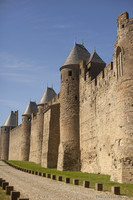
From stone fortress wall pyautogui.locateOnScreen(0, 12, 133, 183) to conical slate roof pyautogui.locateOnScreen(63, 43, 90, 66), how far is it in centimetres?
34

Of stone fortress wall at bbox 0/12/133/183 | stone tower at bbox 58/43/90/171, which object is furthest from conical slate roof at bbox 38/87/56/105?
stone tower at bbox 58/43/90/171

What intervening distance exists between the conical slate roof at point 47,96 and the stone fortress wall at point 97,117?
24.4 feet

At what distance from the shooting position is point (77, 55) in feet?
84.2

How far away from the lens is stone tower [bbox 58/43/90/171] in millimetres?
22922

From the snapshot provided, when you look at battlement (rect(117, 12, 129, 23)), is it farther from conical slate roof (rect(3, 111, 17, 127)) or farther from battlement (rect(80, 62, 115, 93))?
conical slate roof (rect(3, 111, 17, 127))

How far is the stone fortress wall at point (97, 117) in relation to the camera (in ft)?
46.9

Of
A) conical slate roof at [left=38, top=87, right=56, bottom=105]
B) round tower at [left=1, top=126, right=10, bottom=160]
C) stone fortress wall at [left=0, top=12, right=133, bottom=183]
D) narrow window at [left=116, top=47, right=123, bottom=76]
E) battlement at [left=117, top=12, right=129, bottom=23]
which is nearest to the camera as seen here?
stone fortress wall at [left=0, top=12, right=133, bottom=183]

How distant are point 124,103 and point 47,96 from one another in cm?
2358

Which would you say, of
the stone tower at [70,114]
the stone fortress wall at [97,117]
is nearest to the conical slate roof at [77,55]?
the stone tower at [70,114]

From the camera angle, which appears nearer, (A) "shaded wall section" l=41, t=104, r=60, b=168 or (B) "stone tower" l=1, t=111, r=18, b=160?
(A) "shaded wall section" l=41, t=104, r=60, b=168

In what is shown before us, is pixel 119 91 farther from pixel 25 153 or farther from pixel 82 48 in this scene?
pixel 25 153

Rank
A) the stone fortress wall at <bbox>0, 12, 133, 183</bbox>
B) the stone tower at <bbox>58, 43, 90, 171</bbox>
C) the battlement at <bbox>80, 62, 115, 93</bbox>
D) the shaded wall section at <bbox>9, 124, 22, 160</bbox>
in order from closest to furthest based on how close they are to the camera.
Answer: the stone fortress wall at <bbox>0, 12, 133, 183</bbox> < the battlement at <bbox>80, 62, 115, 93</bbox> < the stone tower at <bbox>58, 43, 90, 171</bbox> < the shaded wall section at <bbox>9, 124, 22, 160</bbox>

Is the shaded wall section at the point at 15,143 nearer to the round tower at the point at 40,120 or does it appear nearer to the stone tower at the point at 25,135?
the stone tower at the point at 25,135

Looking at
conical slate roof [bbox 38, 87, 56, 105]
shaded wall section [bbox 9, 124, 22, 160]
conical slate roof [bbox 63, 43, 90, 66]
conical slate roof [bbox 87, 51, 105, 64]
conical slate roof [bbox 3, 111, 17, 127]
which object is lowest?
shaded wall section [bbox 9, 124, 22, 160]
